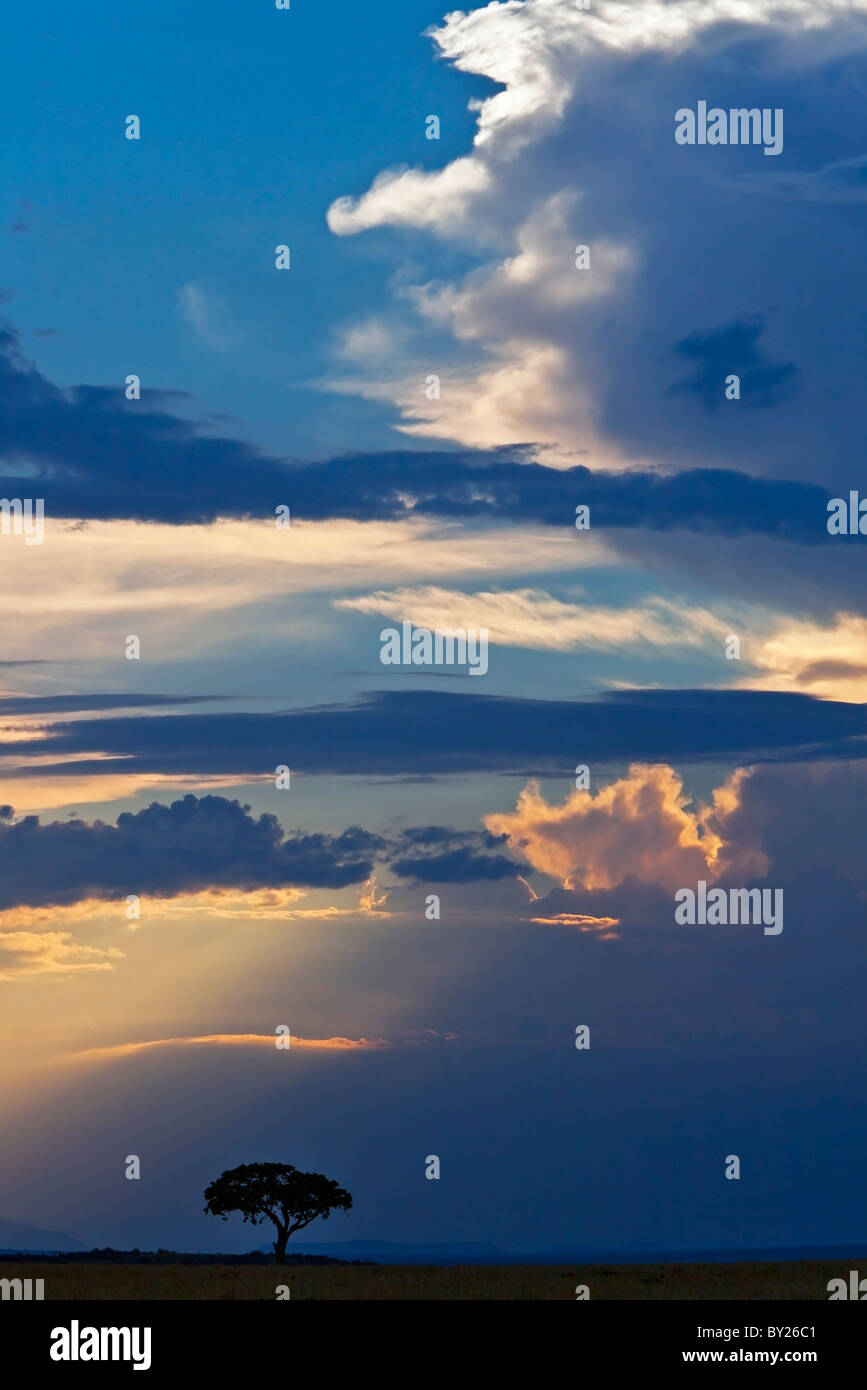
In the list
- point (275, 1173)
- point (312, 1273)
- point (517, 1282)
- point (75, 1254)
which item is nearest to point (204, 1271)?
point (312, 1273)

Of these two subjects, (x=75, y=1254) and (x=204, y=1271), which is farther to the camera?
→ (x=75, y=1254)

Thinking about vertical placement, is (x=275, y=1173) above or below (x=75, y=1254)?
above
